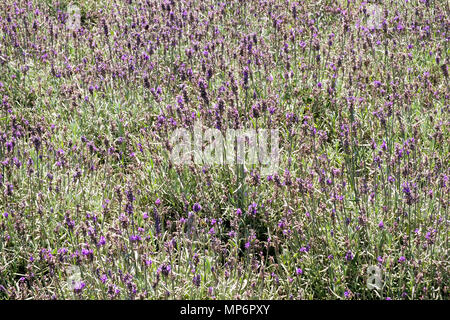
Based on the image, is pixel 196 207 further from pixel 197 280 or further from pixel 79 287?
pixel 79 287

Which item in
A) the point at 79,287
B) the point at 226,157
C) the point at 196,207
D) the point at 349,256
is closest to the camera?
the point at 79,287

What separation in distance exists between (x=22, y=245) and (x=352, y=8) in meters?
4.26

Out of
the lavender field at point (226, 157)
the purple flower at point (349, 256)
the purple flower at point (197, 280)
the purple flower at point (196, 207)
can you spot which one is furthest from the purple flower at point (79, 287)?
the purple flower at point (349, 256)

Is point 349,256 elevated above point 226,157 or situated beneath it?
situated beneath

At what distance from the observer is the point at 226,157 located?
407 cm

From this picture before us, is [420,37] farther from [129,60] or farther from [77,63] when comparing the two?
[77,63]

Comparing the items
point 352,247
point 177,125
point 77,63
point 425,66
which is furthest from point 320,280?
point 77,63

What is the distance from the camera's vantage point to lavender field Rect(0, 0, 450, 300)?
3189mm

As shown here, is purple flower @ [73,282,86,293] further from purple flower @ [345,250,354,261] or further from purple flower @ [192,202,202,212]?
purple flower @ [345,250,354,261]

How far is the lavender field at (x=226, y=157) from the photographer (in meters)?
3.19

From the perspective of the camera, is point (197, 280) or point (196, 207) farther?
point (196, 207)

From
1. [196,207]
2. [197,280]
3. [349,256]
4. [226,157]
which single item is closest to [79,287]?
[197,280]

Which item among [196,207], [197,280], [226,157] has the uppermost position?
[226,157]

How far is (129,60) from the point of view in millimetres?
5023
